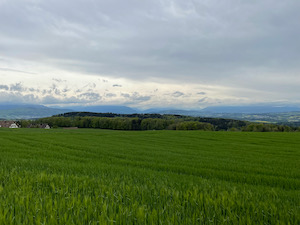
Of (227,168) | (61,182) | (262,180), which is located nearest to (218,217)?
(61,182)

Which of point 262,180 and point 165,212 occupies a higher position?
point 165,212

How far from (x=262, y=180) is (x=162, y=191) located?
752cm

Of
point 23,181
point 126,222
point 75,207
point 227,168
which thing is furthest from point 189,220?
point 227,168

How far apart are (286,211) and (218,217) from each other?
4.12 feet

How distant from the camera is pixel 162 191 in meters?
4.38

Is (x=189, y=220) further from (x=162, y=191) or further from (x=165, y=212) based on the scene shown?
(x=162, y=191)

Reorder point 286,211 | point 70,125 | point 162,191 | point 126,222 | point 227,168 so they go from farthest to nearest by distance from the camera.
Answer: point 70,125 < point 227,168 < point 162,191 < point 286,211 < point 126,222

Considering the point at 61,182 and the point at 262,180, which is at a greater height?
the point at 61,182

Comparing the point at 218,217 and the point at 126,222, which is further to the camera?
the point at 218,217

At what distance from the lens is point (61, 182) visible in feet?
15.3

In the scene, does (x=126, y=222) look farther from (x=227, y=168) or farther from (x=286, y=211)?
(x=227, y=168)

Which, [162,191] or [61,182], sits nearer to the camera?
[162,191]

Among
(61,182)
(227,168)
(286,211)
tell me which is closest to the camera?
(286,211)

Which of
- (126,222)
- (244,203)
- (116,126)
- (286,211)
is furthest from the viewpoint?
(116,126)
